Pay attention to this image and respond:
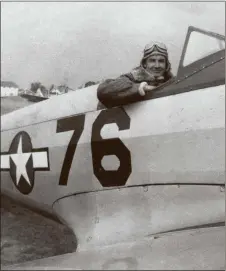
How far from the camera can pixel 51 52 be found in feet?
6.31

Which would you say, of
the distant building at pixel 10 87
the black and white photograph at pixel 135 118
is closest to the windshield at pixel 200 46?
the black and white photograph at pixel 135 118

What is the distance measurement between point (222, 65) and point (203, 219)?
2.70 feet

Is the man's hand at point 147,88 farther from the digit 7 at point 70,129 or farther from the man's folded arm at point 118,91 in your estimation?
the digit 7 at point 70,129

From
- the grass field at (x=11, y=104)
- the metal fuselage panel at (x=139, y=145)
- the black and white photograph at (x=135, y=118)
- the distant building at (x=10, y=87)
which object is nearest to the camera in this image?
the black and white photograph at (x=135, y=118)

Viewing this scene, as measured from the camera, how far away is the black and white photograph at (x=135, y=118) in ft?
A: 5.65

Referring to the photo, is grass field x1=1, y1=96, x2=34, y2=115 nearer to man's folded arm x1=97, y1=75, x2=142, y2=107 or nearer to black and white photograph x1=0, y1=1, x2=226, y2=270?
black and white photograph x1=0, y1=1, x2=226, y2=270

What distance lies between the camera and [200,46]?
6.94ft

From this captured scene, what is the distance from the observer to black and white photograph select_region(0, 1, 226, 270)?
1.72 meters

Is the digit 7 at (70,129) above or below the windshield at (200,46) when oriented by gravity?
below

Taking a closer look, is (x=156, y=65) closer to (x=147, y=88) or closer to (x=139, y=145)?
(x=147, y=88)

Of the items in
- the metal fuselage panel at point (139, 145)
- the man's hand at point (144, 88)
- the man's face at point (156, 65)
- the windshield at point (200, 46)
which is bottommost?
the metal fuselage panel at point (139, 145)

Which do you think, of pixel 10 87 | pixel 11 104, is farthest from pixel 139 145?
pixel 11 104

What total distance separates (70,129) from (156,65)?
102 cm

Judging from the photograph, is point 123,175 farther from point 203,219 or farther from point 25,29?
point 25,29
